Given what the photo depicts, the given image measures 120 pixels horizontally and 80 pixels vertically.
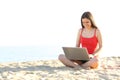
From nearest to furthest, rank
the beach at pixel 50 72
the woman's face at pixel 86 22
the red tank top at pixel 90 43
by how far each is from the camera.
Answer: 1. the beach at pixel 50 72
2. the woman's face at pixel 86 22
3. the red tank top at pixel 90 43

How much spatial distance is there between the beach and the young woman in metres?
0.15

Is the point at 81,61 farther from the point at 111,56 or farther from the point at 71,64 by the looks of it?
the point at 111,56

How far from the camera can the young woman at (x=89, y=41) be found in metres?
9.34

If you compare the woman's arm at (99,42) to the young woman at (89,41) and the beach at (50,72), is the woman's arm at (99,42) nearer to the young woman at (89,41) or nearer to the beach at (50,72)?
the young woman at (89,41)

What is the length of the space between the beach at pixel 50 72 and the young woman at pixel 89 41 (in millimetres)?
152

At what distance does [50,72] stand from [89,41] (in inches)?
47.2

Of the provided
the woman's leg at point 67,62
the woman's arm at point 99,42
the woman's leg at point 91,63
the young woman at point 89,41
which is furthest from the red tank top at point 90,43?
the woman's leg at point 67,62

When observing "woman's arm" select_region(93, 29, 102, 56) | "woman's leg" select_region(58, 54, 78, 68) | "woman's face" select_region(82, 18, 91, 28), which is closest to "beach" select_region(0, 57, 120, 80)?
"woman's leg" select_region(58, 54, 78, 68)

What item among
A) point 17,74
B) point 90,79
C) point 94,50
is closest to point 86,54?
point 94,50

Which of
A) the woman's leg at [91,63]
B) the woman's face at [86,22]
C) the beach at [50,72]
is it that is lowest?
the beach at [50,72]

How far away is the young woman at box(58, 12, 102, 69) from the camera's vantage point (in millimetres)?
9336

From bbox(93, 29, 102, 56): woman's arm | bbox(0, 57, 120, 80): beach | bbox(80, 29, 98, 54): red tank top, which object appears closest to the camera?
bbox(0, 57, 120, 80): beach

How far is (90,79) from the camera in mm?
8406

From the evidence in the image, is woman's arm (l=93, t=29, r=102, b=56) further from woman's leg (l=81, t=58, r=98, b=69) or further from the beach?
the beach
